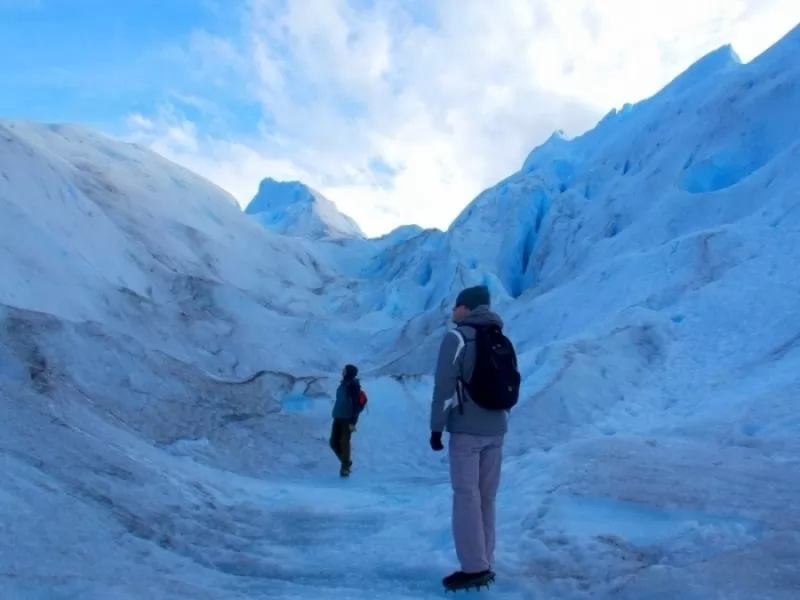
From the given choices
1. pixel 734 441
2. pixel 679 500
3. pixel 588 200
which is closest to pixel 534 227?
pixel 588 200

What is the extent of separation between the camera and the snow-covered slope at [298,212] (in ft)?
204

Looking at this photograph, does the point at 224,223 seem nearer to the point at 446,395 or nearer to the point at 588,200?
the point at 588,200

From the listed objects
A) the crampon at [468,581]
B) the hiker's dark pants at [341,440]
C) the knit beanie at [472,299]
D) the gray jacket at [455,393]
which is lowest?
the crampon at [468,581]

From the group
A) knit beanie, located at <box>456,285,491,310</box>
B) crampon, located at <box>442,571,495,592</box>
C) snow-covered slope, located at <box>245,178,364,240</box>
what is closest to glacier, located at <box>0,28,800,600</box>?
crampon, located at <box>442,571,495,592</box>

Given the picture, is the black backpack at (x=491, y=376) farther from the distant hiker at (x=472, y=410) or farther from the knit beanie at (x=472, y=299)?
the knit beanie at (x=472, y=299)

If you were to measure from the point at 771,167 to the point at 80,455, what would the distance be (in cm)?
1645

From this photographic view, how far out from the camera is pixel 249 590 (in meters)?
4.30

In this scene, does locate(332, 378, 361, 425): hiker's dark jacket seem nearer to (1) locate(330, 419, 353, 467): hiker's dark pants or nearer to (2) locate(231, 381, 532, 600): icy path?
(1) locate(330, 419, 353, 467): hiker's dark pants

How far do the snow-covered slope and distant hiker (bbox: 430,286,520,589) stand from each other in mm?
54720

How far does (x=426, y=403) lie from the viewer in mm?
12164

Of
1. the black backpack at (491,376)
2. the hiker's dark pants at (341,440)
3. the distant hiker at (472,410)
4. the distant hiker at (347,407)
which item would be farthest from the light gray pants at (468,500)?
the hiker's dark pants at (341,440)

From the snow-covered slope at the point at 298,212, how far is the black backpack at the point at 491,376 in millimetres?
54754

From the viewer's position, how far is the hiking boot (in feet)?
13.5

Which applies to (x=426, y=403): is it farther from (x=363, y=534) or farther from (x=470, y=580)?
(x=470, y=580)
